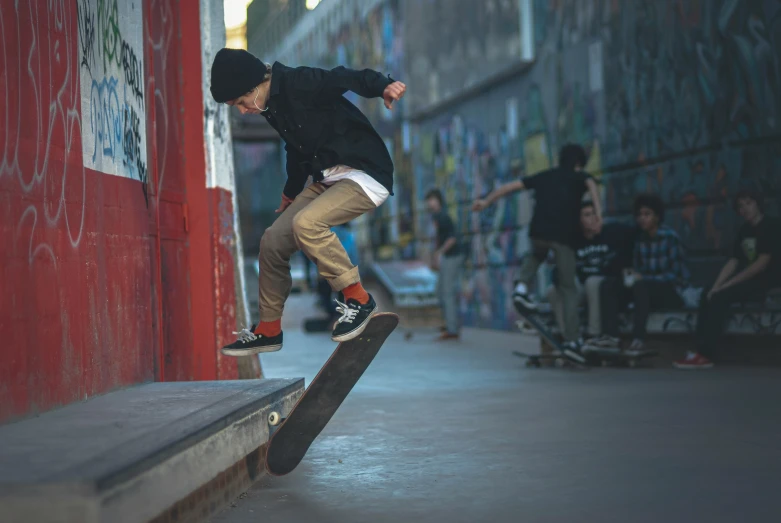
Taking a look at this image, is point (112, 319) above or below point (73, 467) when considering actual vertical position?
above

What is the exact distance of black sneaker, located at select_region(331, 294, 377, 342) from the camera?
4.48m

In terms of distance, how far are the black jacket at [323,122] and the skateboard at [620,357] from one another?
5.60m

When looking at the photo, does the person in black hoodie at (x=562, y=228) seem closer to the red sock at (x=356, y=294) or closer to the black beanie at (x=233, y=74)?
the red sock at (x=356, y=294)

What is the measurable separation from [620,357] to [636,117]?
12.3ft

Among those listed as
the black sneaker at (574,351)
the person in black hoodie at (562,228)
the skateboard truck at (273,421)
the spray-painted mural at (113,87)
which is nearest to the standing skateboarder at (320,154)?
the skateboard truck at (273,421)

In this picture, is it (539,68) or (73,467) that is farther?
(539,68)

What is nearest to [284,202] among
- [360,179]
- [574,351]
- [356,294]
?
[360,179]

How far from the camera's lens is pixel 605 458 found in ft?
15.8

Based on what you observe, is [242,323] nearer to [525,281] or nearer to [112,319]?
[112,319]

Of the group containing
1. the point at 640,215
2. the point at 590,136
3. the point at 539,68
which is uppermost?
the point at 539,68

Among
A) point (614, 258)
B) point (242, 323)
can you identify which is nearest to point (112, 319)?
point (242, 323)

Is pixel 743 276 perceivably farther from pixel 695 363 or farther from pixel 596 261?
pixel 596 261

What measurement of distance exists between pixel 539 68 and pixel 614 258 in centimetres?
572

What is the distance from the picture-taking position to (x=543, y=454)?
496cm
